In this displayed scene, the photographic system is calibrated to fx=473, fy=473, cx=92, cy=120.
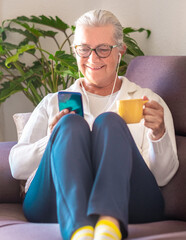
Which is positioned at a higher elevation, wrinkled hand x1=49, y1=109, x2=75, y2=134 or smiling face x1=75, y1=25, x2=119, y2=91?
smiling face x1=75, y1=25, x2=119, y2=91

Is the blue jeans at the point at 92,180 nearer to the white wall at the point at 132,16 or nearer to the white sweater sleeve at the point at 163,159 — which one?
the white sweater sleeve at the point at 163,159

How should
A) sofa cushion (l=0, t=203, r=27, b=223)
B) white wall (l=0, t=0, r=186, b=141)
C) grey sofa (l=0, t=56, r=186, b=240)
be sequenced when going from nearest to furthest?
grey sofa (l=0, t=56, r=186, b=240) < sofa cushion (l=0, t=203, r=27, b=223) < white wall (l=0, t=0, r=186, b=141)

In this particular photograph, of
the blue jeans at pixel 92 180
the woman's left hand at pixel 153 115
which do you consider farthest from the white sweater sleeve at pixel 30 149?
the woman's left hand at pixel 153 115

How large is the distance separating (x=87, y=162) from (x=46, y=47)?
2.17 meters

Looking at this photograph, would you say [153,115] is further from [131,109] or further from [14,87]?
[14,87]

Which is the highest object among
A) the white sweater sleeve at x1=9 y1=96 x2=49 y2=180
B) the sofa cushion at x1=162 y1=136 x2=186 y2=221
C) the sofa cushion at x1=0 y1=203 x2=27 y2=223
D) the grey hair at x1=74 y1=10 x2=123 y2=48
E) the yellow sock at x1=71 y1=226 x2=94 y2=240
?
the grey hair at x1=74 y1=10 x2=123 y2=48

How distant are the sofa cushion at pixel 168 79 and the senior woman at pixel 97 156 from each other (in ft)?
0.25

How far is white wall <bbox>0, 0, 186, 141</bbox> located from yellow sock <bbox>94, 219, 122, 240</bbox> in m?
1.54

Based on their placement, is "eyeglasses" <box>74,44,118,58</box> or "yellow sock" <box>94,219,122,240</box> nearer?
"yellow sock" <box>94,219,122,240</box>

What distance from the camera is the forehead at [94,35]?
5.74 feet

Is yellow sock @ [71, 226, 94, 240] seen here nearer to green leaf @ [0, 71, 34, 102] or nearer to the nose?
the nose

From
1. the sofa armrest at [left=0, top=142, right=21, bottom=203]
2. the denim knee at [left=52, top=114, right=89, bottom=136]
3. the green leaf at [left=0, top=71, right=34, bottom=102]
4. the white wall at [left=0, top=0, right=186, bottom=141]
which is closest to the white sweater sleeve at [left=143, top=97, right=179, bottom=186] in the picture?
the denim knee at [left=52, top=114, right=89, bottom=136]

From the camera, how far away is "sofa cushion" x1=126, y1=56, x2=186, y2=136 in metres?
1.83

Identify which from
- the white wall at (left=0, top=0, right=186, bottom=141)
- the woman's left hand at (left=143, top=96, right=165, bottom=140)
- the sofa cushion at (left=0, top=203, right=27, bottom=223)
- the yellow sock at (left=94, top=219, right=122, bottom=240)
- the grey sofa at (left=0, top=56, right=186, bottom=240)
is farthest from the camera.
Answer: the white wall at (left=0, top=0, right=186, bottom=141)
